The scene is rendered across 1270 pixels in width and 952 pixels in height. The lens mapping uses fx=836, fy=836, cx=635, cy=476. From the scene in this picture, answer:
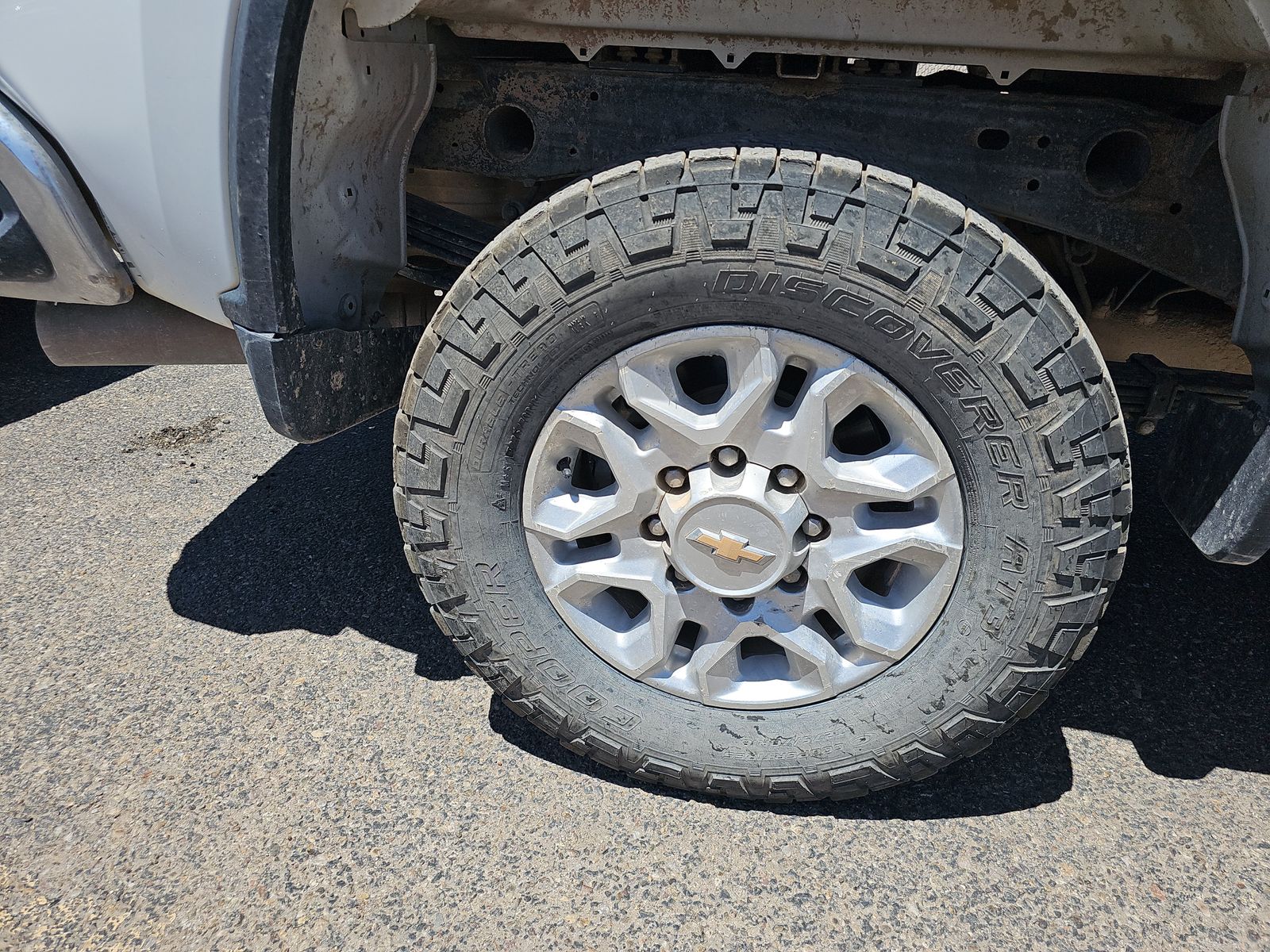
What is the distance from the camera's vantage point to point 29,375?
3945 mm

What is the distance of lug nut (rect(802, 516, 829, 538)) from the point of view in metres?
1.67

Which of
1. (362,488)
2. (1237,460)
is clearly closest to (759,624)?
(1237,460)

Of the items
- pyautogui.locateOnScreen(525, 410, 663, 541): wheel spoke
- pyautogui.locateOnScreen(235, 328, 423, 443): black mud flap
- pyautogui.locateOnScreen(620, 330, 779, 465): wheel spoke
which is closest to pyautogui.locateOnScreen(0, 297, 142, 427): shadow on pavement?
pyautogui.locateOnScreen(235, 328, 423, 443): black mud flap

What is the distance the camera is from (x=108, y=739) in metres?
1.97

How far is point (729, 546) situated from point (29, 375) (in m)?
3.86

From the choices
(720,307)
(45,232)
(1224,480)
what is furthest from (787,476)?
(45,232)

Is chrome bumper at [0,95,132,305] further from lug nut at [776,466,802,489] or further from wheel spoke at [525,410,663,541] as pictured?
lug nut at [776,466,802,489]

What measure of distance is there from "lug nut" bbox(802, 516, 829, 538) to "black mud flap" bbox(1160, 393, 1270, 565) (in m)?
0.73

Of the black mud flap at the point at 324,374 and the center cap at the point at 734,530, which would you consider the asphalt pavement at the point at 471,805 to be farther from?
the black mud flap at the point at 324,374

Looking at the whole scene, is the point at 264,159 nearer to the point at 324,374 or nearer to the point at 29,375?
the point at 324,374

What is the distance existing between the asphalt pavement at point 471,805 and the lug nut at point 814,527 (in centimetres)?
62

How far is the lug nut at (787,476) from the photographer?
64.4 inches

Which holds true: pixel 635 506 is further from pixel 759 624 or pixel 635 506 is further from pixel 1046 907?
pixel 1046 907

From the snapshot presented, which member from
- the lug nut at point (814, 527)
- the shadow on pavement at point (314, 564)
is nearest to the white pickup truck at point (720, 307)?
the lug nut at point (814, 527)
